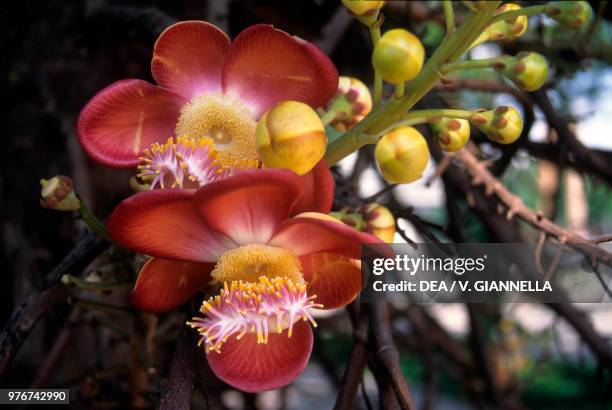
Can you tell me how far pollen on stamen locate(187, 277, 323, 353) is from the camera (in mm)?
407

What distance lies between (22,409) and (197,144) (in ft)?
1.72

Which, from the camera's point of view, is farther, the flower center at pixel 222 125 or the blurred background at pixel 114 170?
the blurred background at pixel 114 170

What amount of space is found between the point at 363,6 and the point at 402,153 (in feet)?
0.30

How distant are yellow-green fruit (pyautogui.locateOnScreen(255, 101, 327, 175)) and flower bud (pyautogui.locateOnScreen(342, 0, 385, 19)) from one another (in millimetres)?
66

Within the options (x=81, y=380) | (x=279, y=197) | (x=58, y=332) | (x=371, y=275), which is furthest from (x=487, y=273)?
(x=58, y=332)

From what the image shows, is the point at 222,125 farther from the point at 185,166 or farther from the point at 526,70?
the point at 526,70

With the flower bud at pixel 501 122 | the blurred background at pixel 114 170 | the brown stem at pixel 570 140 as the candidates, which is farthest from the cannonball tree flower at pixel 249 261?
the brown stem at pixel 570 140

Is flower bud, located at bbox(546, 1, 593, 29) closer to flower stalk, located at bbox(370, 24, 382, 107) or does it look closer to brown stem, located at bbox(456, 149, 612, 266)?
flower stalk, located at bbox(370, 24, 382, 107)

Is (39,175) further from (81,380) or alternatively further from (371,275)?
(371,275)

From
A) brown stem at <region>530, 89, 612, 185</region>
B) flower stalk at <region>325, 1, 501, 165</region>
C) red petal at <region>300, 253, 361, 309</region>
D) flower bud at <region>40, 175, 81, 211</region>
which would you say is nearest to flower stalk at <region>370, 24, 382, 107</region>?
flower stalk at <region>325, 1, 501, 165</region>

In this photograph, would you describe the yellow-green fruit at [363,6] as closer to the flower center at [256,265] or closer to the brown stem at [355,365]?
the flower center at [256,265]

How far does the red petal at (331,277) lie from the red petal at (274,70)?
0.11 m

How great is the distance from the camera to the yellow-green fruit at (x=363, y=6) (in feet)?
1.28

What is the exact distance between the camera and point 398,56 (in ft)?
1.23
